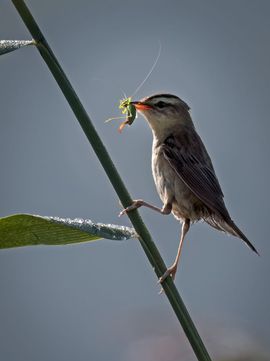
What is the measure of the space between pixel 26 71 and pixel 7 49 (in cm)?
495

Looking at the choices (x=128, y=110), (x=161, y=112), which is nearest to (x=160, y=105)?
(x=161, y=112)

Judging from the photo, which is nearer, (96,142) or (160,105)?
(96,142)

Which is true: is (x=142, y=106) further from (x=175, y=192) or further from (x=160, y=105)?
(x=175, y=192)

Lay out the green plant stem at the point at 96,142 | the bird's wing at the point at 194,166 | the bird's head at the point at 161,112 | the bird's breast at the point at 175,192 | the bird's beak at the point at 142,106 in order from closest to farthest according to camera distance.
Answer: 1. the green plant stem at the point at 96,142
2. the bird's wing at the point at 194,166
3. the bird's breast at the point at 175,192
4. the bird's beak at the point at 142,106
5. the bird's head at the point at 161,112

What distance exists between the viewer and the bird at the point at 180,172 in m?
3.65

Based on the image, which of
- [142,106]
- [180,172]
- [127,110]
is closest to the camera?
[127,110]

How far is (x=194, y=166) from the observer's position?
3.87 metres

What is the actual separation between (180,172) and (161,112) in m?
0.46

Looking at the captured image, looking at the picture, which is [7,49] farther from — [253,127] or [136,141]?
[253,127]

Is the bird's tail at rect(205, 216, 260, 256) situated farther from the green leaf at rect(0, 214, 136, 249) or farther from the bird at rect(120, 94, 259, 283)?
the green leaf at rect(0, 214, 136, 249)

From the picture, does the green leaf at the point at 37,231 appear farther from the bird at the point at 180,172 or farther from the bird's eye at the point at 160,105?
the bird's eye at the point at 160,105

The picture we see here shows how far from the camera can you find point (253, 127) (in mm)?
6141

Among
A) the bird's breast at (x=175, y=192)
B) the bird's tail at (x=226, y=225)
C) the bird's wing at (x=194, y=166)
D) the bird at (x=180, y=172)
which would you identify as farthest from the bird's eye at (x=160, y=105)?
the bird's tail at (x=226, y=225)

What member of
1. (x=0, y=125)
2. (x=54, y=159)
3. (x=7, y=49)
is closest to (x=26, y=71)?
(x=0, y=125)
